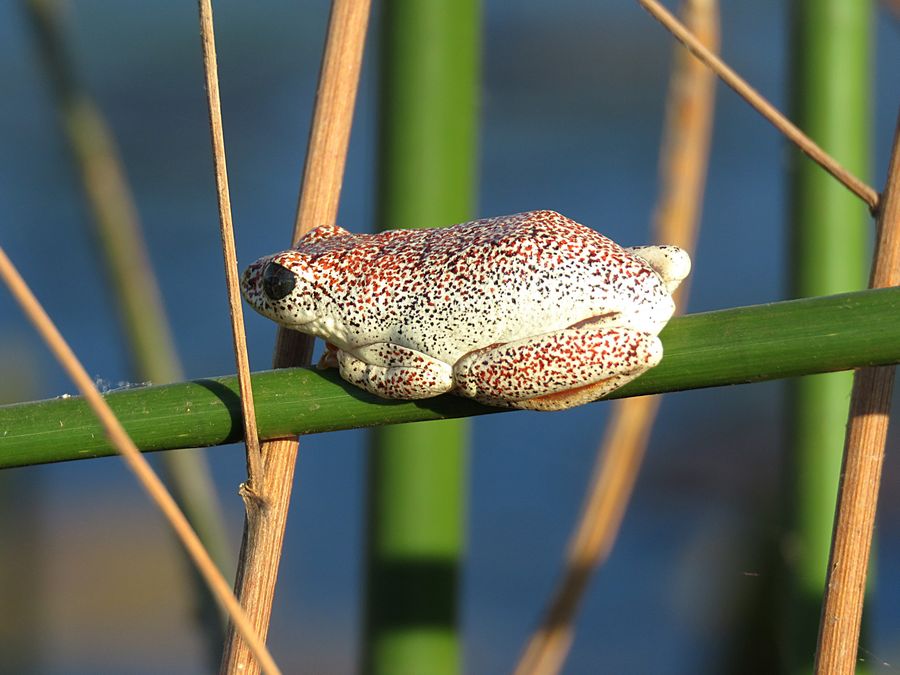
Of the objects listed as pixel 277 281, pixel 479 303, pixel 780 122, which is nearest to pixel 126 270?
pixel 277 281

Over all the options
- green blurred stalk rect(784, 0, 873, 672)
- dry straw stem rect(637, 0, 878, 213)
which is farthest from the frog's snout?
green blurred stalk rect(784, 0, 873, 672)

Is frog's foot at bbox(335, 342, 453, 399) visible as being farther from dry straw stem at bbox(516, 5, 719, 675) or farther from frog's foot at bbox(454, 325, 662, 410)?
dry straw stem at bbox(516, 5, 719, 675)

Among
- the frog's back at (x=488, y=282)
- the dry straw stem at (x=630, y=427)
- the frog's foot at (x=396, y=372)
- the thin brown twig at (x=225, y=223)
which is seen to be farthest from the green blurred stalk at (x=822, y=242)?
the thin brown twig at (x=225, y=223)

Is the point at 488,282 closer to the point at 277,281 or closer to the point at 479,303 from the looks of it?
the point at 479,303

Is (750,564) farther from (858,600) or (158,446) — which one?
(158,446)

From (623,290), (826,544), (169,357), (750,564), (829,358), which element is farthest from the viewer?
(750,564)

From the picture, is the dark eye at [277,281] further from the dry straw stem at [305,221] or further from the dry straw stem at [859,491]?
the dry straw stem at [859,491]

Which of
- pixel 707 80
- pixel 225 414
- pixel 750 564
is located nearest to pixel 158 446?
pixel 225 414
